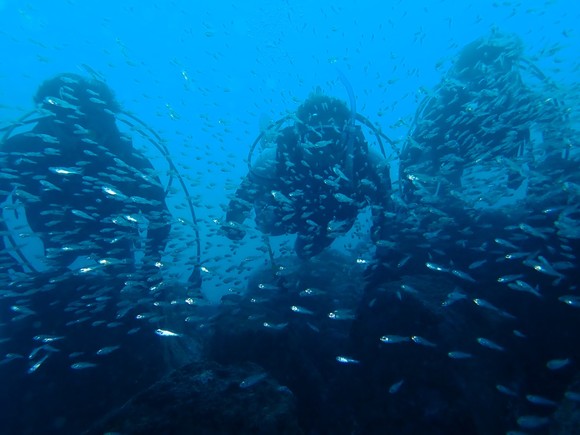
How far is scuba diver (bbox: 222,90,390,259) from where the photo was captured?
741cm

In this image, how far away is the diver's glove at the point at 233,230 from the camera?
8430 mm

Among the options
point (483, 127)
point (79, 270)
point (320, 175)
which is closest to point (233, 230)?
point (320, 175)

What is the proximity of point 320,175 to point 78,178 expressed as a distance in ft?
19.3

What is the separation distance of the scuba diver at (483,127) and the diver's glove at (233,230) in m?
4.71

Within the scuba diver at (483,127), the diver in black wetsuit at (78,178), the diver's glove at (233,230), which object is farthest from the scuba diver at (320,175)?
the diver in black wetsuit at (78,178)

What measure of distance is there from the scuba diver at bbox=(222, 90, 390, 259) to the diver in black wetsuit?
2.39m

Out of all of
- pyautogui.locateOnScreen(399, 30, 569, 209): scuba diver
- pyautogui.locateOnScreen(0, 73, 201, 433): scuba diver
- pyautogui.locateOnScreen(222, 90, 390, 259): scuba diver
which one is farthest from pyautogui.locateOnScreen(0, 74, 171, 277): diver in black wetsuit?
pyautogui.locateOnScreen(399, 30, 569, 209): scuba diver

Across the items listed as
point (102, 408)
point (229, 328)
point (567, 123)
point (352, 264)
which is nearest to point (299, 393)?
point (229, 328)

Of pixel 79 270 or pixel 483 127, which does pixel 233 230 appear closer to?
pixel 79 270

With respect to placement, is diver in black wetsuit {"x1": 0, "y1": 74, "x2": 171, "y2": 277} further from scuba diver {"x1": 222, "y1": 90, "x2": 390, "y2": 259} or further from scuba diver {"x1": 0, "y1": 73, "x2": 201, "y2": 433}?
scuba diver {"x1": 222, "y1": 90, "x2": 390, "y2": 259}

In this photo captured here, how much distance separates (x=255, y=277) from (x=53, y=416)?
7284mm

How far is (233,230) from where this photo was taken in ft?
29.0

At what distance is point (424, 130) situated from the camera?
33.9 feet

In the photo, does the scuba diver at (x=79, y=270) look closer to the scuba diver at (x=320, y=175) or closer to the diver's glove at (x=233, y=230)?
the diver's glove at (x=233, y=230)
